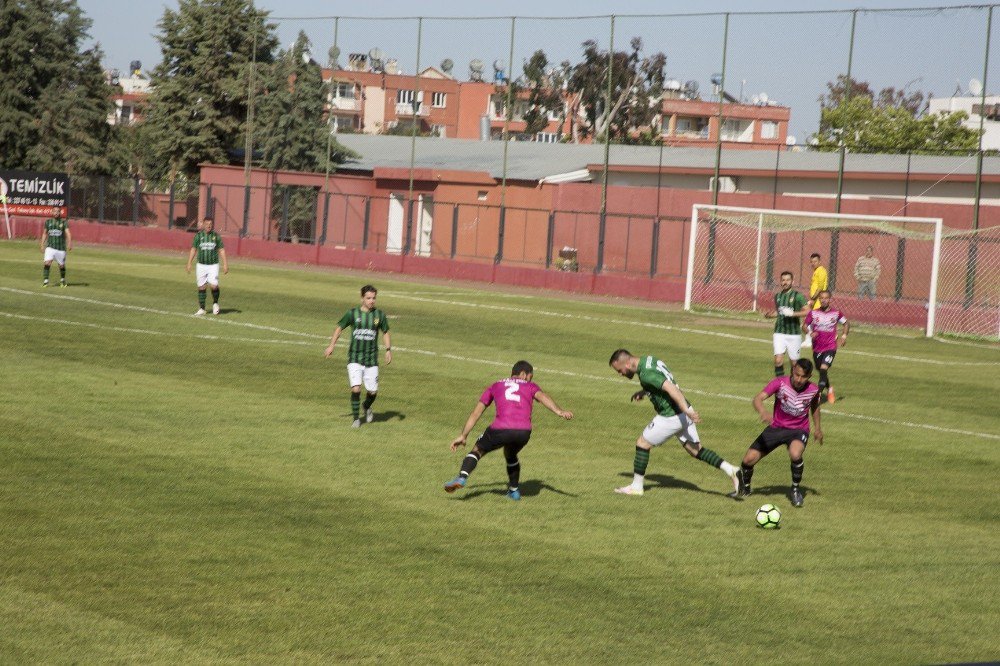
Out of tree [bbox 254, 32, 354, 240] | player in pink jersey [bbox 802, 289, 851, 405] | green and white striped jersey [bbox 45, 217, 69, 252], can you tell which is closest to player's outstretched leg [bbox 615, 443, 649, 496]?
player in pink jersey [bbox 802, 289, 851, 405]

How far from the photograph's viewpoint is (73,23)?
72.7 metres

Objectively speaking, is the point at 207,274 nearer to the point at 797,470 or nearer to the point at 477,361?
the point at 477,361

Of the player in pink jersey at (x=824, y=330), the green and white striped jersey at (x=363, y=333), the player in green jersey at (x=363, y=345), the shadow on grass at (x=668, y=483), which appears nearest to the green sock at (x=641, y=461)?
the shadow on grass at (x=668, y=483)

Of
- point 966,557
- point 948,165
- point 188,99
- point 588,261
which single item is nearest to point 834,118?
point 948,165

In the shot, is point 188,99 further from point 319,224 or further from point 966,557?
point 966,557

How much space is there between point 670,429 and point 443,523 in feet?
9.47

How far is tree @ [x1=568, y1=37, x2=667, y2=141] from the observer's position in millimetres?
50094

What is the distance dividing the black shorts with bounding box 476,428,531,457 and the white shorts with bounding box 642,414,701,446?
1589mm

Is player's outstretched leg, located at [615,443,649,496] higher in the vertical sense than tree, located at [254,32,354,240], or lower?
lower

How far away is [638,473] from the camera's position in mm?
14102

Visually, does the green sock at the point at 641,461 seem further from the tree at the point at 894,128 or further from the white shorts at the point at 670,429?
the tree at the point at 894,128

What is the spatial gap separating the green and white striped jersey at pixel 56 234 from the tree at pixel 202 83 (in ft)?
106

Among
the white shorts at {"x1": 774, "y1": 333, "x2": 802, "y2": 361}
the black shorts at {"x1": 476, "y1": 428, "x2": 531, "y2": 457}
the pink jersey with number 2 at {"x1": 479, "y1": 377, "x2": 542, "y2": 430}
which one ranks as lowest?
the black shorts at {"x1": 476, "y1": 428, "x2": 531, "y2": 457}

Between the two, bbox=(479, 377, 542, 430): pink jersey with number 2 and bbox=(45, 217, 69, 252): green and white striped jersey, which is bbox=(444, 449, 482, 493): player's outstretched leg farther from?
bbox=(45, 217, 69, 252): green and white striped jersey
